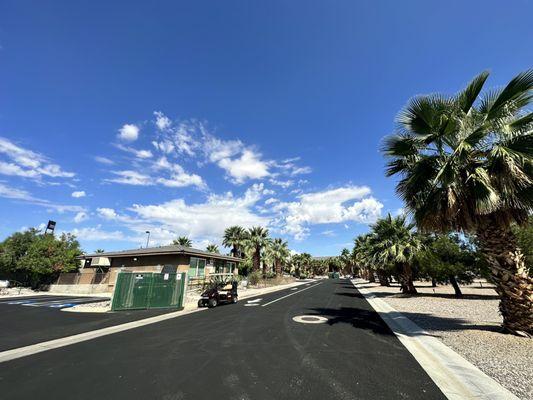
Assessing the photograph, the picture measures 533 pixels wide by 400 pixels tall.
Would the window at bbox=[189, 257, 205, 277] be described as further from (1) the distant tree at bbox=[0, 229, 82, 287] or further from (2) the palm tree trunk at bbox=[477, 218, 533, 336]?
(2) the palm tree trunk at bbox=[477, 218, 533, 336]

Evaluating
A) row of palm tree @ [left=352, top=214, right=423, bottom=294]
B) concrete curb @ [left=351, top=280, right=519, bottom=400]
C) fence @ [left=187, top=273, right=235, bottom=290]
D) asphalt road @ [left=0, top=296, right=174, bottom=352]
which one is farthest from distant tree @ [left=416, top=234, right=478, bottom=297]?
asphalt road @ [left=0, top=296, right=174, bottom=352]

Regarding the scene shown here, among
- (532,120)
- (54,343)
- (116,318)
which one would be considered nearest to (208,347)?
(54,343)

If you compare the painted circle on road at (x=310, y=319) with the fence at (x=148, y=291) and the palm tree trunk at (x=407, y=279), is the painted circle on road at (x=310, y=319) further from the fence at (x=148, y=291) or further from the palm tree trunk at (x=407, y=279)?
the palm tree trunk at (x=407, y=279)

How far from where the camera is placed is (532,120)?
868 centimetres

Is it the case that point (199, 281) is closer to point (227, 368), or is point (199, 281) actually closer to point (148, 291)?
point (148, 291)

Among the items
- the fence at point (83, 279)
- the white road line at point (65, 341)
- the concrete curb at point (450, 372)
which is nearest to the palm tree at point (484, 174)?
the concrete curb at point (450, 372)

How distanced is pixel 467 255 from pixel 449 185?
1838 cm

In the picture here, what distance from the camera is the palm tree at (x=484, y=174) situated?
8.43m

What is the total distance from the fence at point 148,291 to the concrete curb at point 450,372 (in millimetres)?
14266

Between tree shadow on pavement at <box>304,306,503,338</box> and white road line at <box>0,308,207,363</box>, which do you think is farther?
tree shadow on pavement at <box>304,306,503,338</box>

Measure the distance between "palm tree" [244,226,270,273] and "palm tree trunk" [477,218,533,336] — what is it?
129 feet

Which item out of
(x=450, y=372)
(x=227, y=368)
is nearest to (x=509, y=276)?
(x=450, y=372)

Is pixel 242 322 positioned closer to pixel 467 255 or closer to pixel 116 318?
pixel 116 318

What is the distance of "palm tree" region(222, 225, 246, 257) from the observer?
51.8 meters
